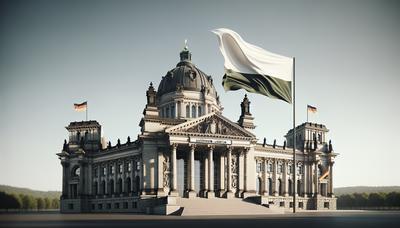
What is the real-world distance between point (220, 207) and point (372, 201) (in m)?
78.0

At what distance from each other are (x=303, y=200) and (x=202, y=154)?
3301 cm

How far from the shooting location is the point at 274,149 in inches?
4104

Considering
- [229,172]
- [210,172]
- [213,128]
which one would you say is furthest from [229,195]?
[213,128]

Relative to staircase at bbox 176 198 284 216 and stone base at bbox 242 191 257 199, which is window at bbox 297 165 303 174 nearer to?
stone base at bbox 242 191 257 199

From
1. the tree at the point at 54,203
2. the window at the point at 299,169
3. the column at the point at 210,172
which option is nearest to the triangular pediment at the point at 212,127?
the column at the point at 210,172

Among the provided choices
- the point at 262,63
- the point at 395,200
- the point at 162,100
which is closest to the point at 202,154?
the point at 162,100

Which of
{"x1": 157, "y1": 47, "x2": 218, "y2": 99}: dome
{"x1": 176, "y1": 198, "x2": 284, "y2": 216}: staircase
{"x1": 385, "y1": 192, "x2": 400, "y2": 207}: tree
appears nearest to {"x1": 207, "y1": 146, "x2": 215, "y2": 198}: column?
{"x1": 176, "y1": 198, "x2": 284, "y2": 216}: staircase

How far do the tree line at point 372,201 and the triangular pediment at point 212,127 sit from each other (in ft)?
186

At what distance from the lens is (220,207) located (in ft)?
242

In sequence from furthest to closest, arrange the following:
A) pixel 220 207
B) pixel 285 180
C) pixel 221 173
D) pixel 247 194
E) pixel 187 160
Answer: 1. pixel 285 180
2. pixel 187 160
3. pixel 221 173
4. pixel 247 194
5. pixel 220 207

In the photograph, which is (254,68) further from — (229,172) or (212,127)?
(229,172)

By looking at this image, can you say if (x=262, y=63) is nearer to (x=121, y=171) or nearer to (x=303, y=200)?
(x=121, y=171)

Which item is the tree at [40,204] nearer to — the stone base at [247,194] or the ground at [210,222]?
the stone base at [247,194]

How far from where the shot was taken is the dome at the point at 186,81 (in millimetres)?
112688
